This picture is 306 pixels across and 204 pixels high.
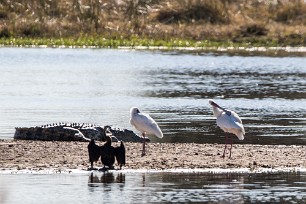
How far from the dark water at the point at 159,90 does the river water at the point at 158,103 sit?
0.03 metres

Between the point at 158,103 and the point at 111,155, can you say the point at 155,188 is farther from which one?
the point at 158,103

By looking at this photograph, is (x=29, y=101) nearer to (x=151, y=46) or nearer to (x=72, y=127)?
(x=72, y=127)

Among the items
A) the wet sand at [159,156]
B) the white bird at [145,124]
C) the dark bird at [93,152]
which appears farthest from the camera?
the white bird at [145,124]

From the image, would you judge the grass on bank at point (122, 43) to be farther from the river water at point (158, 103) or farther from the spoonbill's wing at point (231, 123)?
the spoonbill's wing at point (231, 123)

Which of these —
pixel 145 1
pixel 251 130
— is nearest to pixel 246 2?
pixel 145 1

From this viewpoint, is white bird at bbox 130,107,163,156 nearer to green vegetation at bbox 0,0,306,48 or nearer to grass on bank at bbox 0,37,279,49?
grass on bank at bbox 0,37,279,49

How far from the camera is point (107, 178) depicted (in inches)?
689

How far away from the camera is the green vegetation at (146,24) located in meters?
59.4

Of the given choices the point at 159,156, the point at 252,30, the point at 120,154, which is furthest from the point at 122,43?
the point at 120,154

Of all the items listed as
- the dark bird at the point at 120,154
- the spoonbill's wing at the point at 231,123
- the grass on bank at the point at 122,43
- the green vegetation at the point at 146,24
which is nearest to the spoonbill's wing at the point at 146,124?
the spoonbill's wing at the point at 231,123

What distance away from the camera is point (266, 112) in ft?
96.0

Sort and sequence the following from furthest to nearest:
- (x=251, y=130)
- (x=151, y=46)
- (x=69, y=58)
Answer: (x=151, y=46)
(x=69, y=58)
(x=251, y=130)

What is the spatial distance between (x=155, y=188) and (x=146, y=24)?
151 ft

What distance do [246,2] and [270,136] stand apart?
149 feet
